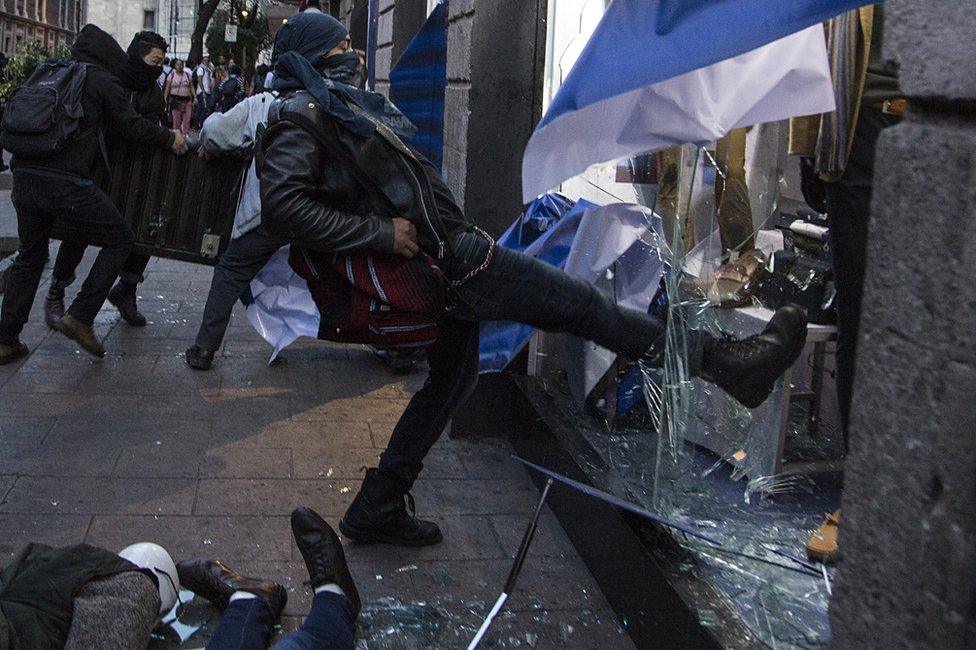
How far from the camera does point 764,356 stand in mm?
3357

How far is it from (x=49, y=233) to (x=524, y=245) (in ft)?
9.78

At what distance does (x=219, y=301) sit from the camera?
20.7 feet

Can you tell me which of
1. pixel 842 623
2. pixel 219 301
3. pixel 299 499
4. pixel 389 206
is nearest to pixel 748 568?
pixel 842 623

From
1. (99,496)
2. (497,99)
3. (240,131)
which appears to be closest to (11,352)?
(240,131)

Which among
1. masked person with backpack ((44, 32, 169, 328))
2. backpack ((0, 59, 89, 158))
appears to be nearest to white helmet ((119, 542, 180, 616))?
backpack ((0, 59, 89, 158))

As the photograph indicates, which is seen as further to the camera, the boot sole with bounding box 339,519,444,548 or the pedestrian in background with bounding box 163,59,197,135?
the pedestrian in background with bounding box 163,59,197,135

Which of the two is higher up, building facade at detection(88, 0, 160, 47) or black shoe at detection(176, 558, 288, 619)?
building facade at detection(88, 0, 160, 47)

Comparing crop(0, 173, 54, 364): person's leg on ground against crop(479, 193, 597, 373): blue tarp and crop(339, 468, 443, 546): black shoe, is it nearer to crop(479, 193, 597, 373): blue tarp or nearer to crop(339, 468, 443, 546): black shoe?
crop(479, 193, 597, 373): blue tarp

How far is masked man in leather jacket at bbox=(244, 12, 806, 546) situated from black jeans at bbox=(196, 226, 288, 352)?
259 cm

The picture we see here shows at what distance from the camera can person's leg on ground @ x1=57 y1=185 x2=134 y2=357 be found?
6.13m

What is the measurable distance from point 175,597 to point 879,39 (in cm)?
274

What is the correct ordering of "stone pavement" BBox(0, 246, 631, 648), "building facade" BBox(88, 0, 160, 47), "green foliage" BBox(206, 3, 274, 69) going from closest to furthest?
"stone pavement" BBox(0, 246, 631, 648)
"green foliage" BBox(206, 3, 274, 69)
"building facade" BBox(88, 0, 160, 47)

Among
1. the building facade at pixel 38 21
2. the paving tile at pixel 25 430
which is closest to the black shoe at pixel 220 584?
the paving tile at pixel 25 430

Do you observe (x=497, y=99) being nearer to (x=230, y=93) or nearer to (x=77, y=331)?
(x=77, y=331)
